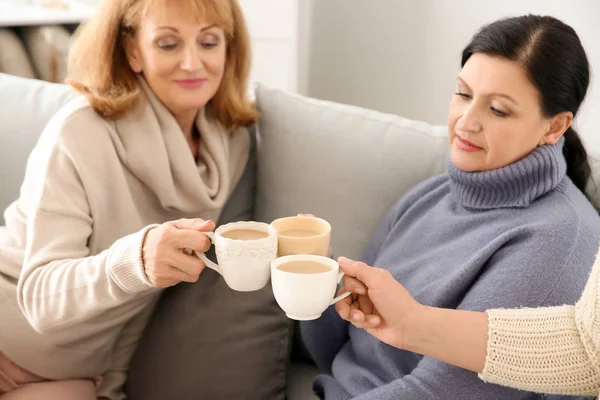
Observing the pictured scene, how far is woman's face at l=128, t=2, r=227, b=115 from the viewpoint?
4.93 ft

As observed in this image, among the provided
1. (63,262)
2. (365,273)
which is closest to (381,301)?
(365,273)

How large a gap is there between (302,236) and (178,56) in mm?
558

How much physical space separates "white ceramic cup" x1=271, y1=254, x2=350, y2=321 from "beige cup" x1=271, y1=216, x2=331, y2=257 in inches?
1.8

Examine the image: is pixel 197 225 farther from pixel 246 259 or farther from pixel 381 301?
pixel 381 301

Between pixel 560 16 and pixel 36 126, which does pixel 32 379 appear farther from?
pixel 560 16

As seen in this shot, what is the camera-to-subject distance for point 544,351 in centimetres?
110

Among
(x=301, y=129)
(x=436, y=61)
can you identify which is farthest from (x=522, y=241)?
(x=436, y=61)

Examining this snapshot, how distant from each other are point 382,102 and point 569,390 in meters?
1.78

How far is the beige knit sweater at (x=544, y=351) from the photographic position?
1.08 meters

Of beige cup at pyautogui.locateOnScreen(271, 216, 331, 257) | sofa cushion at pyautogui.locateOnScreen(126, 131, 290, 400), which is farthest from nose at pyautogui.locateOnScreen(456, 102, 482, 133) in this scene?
sofa cushion at pyautogui.locateOnScreen(126, 131, 290, 400)

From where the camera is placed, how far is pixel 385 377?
Answer: 4.67ft

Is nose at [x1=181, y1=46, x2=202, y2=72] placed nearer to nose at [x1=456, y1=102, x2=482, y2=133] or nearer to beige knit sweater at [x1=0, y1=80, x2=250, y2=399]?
beige knit sweater at [x1=0, y1=80, x2=250, y2=399]

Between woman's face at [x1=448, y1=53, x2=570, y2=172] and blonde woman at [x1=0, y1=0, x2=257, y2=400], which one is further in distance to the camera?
blonde woman at [x1=0, y1=0, x2=257, y2=400]

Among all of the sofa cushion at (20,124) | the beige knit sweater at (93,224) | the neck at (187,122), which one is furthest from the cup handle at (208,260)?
the sofa cushion at (20,124)
